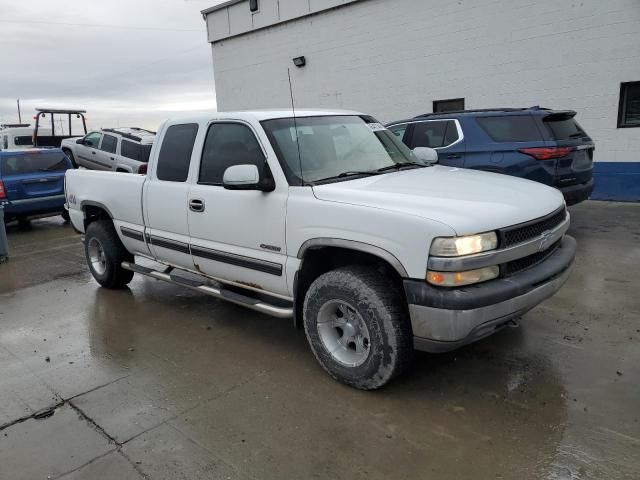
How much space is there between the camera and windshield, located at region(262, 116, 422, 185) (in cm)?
384

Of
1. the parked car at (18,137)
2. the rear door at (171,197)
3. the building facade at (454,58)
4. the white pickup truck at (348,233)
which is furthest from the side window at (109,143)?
the rear door at (171,197)

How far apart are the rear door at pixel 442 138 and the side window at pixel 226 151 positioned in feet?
14.4

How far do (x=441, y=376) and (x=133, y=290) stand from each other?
3934mm

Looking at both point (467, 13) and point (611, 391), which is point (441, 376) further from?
point (467, 13)

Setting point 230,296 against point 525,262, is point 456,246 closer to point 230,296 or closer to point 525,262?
point 525,262

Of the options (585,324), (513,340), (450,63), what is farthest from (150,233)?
(450,63)

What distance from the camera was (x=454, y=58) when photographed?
11758 millimetres

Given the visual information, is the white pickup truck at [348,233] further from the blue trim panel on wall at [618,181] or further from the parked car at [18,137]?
the parked car at [18,137]

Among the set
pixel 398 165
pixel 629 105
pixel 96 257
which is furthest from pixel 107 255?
pixel 629 105

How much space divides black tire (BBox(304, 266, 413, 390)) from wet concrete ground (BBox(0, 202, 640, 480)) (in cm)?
16

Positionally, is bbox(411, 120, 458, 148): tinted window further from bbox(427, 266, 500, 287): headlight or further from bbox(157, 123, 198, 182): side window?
bbox(427, 266, 500, 287): headlight

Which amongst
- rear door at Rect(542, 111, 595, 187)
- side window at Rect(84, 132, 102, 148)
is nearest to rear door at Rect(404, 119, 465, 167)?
rear door at Rect(542, 111, 595, 187)

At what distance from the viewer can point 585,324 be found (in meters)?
4.41

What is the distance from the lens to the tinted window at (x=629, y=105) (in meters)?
9.77
